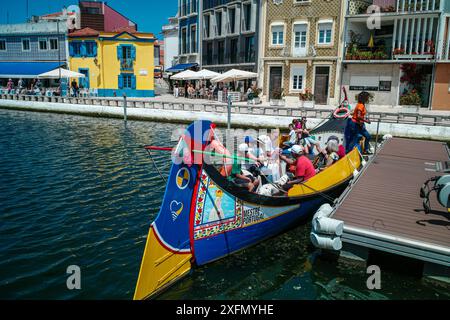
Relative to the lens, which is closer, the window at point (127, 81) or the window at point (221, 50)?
the window at point (127, 81)

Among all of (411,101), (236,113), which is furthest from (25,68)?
(411,101)

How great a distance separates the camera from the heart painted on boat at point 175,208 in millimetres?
6801

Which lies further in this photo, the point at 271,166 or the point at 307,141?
the point at 307,141

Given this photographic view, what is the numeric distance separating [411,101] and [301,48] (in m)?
9.80

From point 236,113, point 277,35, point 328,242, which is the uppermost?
point 277,35

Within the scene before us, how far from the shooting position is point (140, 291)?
6297mm

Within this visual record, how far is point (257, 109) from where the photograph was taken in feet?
86.1

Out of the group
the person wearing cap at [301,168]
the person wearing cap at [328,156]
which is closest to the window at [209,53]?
the person wearing cap at [328,156]

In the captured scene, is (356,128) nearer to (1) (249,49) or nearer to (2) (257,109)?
(2) (257,109)

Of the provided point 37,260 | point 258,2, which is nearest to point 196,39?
point 258,2

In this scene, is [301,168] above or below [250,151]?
below

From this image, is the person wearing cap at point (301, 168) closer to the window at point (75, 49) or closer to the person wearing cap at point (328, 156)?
the person wearing cap at point (328, 156)

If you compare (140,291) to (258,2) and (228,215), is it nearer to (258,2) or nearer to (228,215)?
(228,215)

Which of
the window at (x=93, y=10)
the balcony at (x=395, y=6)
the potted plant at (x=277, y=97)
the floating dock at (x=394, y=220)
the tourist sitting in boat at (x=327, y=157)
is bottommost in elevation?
the floating dock at (x=394, y=220)
